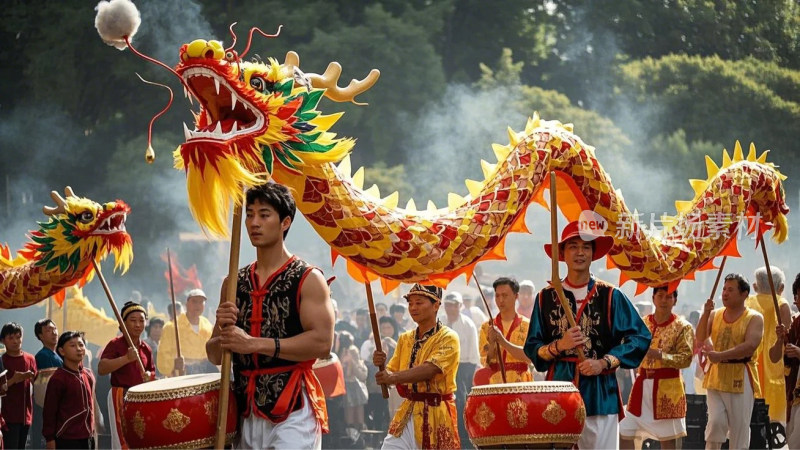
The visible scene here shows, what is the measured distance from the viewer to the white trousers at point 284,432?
202 inches

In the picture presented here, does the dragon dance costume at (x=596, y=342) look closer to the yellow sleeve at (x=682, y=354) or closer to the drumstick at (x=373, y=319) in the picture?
the drumstick at (x=373, y=319)

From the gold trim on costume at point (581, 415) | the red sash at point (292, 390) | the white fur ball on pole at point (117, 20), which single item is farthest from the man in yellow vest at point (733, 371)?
the white fur ball on pole at point (117, 20)

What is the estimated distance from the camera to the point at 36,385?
10.6m

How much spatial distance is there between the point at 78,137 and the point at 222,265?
12.8 ft

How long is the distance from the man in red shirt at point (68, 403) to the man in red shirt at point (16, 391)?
0.71 metres

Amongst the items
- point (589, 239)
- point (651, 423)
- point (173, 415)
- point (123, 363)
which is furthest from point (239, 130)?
point (651, 423)

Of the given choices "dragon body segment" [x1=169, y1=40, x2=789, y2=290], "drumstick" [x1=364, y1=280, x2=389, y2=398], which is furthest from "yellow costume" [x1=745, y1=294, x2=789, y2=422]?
"drumstick" [x1=364, y1=280, x2=389, y2=398]

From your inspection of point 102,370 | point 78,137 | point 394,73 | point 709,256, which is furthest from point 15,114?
point 709,256

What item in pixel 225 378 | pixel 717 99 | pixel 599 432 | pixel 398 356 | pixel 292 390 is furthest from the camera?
pixel 717 99

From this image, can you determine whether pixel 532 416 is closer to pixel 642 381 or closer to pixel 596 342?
pixel 596 342

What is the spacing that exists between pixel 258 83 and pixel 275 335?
1489mm

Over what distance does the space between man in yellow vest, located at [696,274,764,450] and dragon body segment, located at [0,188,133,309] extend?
14.9 feet

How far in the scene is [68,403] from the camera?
8805 millimetres

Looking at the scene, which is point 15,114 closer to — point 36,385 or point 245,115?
point 36,385
